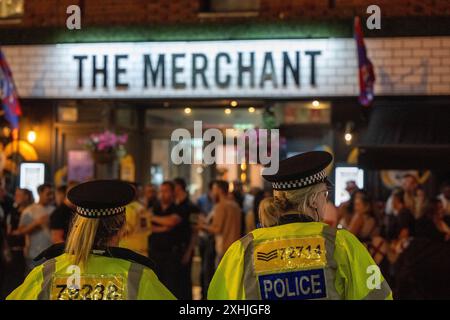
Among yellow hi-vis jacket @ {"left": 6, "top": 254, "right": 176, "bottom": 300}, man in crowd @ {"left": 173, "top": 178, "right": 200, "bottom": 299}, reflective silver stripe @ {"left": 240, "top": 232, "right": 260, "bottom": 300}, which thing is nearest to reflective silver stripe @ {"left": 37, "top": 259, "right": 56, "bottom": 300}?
yellow hi-vis jacket @ {"left": 6, "top": 254, "right": 176, "bottom": 300}

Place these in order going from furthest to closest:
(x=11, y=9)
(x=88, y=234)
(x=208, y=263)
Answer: (x=11, y=9)
(x=208, y=263)
(x=88, y=234)

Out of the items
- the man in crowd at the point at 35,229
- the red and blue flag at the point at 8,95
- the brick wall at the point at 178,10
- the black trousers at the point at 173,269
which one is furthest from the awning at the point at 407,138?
the red and blue flag at the point at 8,95

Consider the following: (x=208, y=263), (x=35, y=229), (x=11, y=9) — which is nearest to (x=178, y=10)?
(x=11, y=9)

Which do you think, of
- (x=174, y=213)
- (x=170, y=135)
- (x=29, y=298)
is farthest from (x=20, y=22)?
(x=29, y=298)

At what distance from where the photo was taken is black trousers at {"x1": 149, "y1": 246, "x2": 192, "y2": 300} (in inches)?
362

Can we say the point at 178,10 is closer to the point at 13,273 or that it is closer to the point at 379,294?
the point at 13,273

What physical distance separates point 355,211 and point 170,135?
14.3 ft

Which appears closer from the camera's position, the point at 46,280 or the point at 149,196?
the point at 46,280

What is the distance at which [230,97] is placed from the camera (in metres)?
10.6

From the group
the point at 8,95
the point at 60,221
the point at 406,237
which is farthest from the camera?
the point at 8,95

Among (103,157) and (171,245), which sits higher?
(103,157)

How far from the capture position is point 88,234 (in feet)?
11.5

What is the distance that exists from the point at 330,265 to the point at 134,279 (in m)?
0.92

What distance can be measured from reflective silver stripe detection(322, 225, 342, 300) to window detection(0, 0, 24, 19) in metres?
9.12
